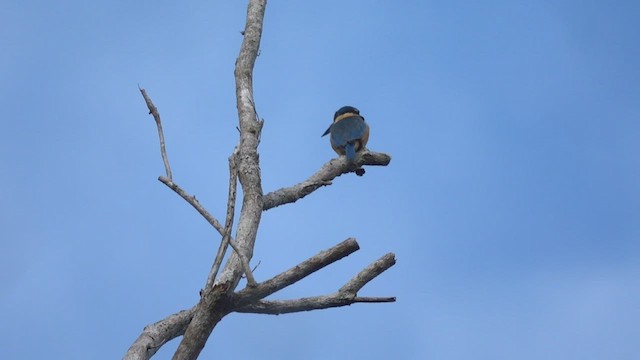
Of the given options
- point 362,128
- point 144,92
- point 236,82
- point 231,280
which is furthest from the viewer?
point 362,128

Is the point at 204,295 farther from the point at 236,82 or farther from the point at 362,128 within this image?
the point at 362,128

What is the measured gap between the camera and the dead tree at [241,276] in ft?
17.5

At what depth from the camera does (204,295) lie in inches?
214

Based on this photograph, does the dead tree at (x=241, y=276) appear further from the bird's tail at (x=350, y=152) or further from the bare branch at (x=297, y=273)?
the bird's tail at (x=350, y=152)

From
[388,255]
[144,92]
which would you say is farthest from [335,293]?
[144,92]

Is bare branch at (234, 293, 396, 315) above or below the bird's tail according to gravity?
below

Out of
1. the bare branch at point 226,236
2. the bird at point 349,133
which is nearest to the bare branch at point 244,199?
the bare branch at point 226,236

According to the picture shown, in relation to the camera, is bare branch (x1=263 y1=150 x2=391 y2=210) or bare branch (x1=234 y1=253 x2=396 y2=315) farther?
bare branch (x1=263 y1=150 x2=391 y2=210)

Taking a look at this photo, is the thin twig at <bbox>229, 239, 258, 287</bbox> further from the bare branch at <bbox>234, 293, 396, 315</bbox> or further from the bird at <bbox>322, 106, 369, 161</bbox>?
the bird at <bbox>322, 106, 369, 161</bbox>

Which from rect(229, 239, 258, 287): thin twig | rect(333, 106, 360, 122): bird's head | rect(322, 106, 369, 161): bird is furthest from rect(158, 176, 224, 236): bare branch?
rect(333, 106, 360, 122): bird's head

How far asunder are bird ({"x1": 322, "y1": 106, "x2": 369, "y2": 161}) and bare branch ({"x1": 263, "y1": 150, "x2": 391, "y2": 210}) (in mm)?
888

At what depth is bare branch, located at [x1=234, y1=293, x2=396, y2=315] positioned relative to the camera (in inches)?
231

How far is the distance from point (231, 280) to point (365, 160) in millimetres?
3469

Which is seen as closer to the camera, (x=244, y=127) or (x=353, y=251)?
(x=353, y=251)
